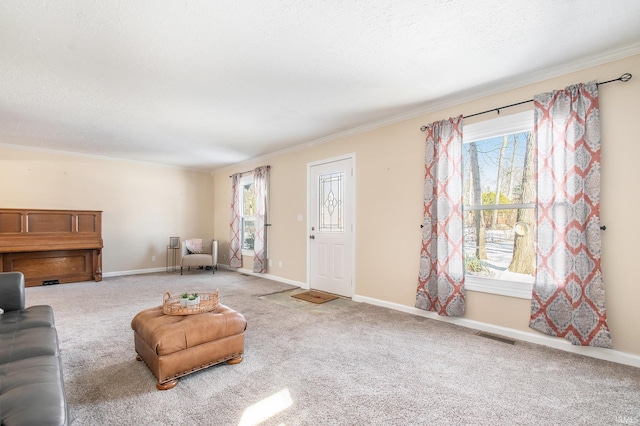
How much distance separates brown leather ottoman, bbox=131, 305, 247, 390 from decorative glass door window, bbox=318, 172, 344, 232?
8.57 feet

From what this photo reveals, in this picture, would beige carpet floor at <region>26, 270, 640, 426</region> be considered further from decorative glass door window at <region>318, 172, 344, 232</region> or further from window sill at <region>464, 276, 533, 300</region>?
decorative glass door window at <region>318, 172, 344, 232</region>

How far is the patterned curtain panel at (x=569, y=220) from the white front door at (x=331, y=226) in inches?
91.3

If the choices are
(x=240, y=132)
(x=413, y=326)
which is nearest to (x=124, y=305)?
(x=240, y=132)

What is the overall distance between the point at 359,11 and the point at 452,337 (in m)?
2.91

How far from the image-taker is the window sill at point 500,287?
9.46 feet

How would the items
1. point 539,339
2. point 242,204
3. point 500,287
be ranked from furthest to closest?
point 242,204
point 500,287
point 539,339

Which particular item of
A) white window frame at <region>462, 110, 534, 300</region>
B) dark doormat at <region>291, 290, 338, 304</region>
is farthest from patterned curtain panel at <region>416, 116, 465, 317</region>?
dark doormat at <region>291, 290, 338, 304</region>

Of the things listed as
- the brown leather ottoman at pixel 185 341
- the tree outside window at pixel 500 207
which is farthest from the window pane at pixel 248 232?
the tree outside window at pixel 500 207

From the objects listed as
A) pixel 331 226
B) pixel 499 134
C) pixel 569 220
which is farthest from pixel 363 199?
pixel 569 220

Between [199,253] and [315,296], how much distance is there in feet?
11.4

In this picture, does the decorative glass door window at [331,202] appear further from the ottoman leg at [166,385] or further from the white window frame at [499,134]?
the ottoman leg at [166,385]

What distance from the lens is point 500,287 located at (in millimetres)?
3037

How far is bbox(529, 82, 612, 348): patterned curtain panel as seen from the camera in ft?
8.11

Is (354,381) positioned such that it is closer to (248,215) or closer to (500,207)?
(500,207)
